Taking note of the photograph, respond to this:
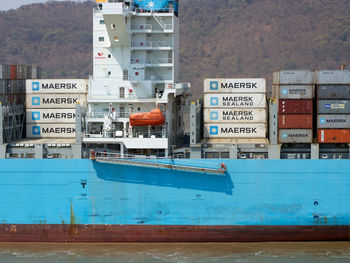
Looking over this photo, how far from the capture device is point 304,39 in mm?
88812

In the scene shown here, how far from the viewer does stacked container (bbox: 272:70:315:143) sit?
28.0 m

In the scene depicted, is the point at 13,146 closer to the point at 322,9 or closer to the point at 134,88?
the point at 134,88

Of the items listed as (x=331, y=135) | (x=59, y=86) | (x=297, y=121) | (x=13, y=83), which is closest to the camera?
(x=331, y=135)

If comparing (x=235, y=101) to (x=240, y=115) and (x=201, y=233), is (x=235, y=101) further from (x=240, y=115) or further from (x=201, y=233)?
(x=201, y=233)

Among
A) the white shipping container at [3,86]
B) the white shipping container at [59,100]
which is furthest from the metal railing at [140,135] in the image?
the white shipping container at [3,86]

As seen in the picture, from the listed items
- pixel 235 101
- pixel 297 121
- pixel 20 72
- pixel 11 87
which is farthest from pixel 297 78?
pixel 20 72

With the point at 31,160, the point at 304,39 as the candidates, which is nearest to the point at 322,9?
the point at 304,39

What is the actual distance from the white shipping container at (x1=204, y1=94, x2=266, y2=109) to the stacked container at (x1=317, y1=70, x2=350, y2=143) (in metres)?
3.00

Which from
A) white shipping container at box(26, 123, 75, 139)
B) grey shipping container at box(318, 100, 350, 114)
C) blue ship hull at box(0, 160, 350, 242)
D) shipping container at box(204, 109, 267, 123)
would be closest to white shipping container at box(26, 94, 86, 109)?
white shipping container at box(26, 123, 75, 139)

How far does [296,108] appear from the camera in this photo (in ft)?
92.1

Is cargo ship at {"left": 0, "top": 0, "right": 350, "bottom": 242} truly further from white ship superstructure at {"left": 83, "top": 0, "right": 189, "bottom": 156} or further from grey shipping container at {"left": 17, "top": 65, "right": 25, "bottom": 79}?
grey shipping container at {"left": 17, "top": 65, "right": 25, "bottom": 79}

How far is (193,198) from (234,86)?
6.35m

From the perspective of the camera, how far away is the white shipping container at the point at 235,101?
29.4 metres

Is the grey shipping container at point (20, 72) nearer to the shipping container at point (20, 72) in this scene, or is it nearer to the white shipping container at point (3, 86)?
the shipping container at point (20, 72)
